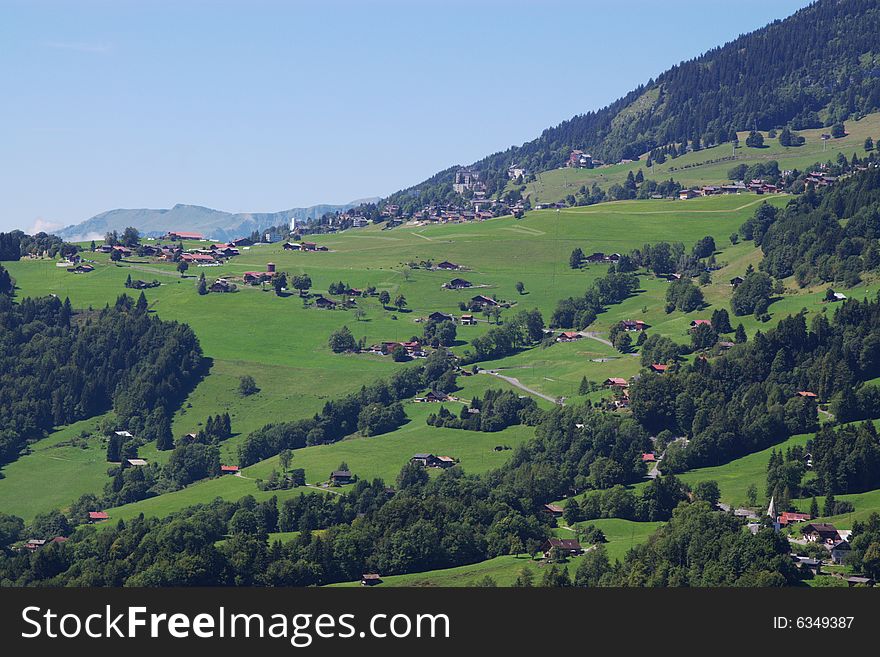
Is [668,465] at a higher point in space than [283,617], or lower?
lower

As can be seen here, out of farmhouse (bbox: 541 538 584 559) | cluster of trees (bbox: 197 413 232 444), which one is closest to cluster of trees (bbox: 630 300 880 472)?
farmhouse (bbox: 541 538 584 559)

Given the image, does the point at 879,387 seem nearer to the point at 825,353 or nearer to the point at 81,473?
the point at 825,353

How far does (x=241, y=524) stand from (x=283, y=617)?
3139 inches

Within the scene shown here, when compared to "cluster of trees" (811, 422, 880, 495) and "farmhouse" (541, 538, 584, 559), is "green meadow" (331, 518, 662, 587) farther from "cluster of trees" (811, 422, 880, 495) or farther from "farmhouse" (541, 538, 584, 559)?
"cluster of trees" (811, 422, 880, 495)

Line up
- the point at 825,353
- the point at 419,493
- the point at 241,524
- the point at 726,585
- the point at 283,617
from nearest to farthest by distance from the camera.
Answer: the point at 283,617
the point at 726,585
the point at 241,524
the point at 419,493
the point at 825,353

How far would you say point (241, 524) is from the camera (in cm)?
14325

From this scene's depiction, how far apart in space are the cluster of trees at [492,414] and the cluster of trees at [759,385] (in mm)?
14167

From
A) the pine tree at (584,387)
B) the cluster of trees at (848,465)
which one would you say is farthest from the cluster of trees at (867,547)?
the pine tree at (584,387)

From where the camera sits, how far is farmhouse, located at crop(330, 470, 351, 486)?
164500mm

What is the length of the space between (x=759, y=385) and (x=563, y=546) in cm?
4908

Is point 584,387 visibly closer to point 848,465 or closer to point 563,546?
point 848,465

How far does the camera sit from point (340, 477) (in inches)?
6516

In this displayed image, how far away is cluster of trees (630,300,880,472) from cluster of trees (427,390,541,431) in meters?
14.2

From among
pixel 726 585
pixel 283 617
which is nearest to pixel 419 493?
pixel 726 585
